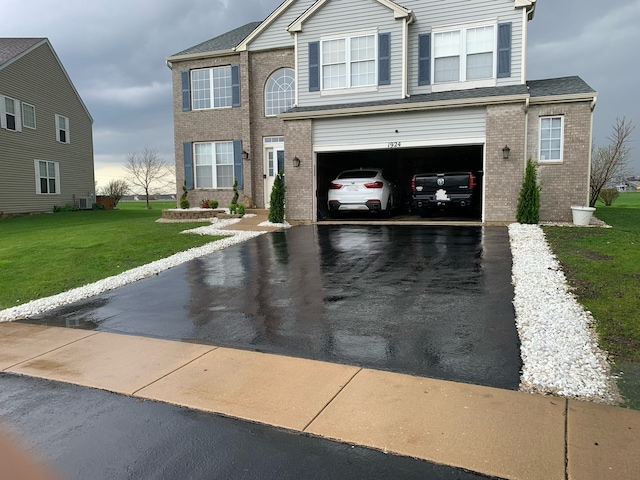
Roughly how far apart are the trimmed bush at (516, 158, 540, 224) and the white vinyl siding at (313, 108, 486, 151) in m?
1.70

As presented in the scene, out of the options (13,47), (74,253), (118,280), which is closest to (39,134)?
(13,47)

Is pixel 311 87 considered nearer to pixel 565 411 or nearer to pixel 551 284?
pixel 551 284

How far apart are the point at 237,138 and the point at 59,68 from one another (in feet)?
45.6

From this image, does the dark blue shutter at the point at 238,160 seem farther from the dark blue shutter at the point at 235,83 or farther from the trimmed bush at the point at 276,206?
the trimmed bush at the point at 276,206

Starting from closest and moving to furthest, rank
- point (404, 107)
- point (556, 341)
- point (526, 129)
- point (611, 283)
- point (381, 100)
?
1. point (556, 341)
2. point (611, 283)
3. point (526, 129)
4. point (404, 107)
5. point (381, 100)

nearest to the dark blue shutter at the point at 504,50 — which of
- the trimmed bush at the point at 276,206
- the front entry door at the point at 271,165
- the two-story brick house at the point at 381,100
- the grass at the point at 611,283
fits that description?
the two-story brick house at the point at 381,100

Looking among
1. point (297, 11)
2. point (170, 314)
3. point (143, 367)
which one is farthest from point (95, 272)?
point (297, 11)

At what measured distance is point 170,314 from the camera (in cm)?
643

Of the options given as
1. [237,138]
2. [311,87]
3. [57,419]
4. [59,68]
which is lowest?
[57,419]

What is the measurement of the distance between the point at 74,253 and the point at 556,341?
10.2m

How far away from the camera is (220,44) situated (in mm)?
20469

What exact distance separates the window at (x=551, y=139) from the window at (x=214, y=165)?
1174cm

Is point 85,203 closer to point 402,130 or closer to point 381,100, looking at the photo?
point 381,100

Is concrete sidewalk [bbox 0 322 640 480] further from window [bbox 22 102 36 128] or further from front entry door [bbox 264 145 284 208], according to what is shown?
window [bbox 22 102 36 128]
